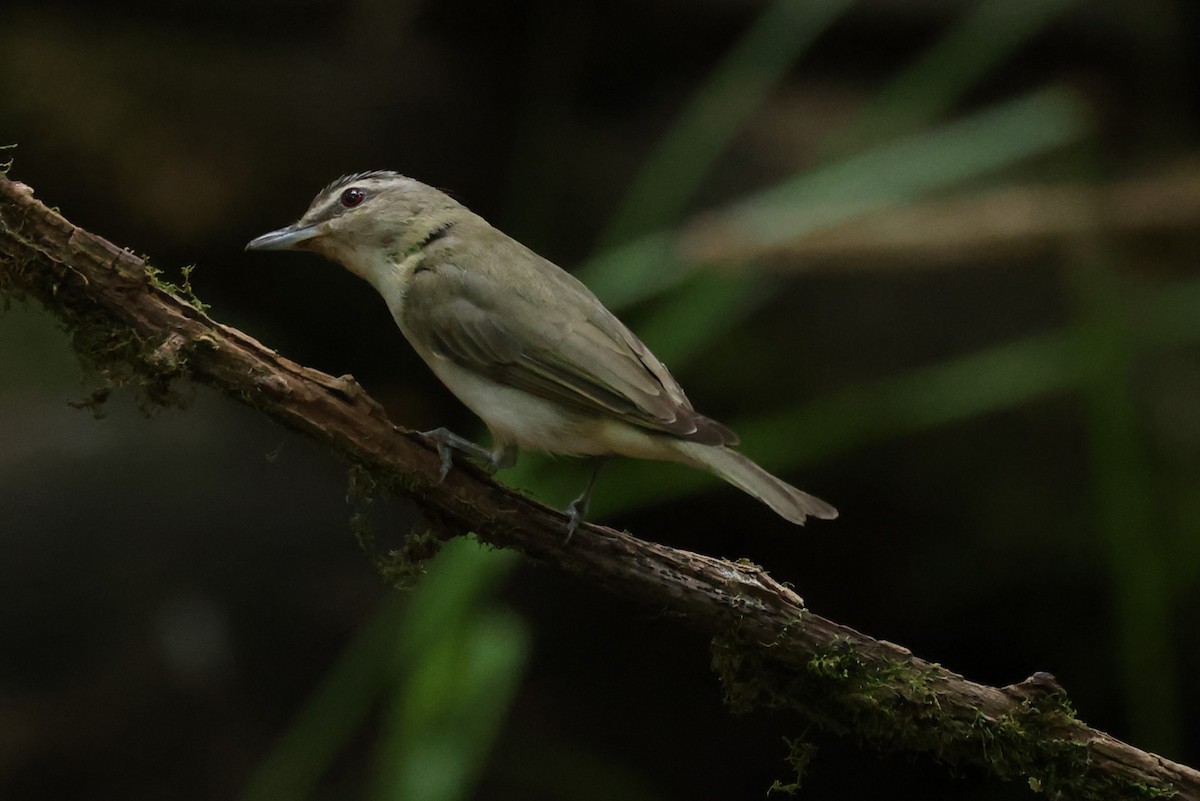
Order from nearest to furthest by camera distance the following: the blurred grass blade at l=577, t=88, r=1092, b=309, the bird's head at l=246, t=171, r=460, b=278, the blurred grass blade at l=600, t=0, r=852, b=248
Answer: the bird's head at l=246, t=171, r=460, b=278 < the blurred grass blade at l=577, t=88, r=1092, b=309 < the blurred grass blade at l=600, t=0, r=852, b=248

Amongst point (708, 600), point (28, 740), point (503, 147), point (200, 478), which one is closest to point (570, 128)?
point (503, 147)

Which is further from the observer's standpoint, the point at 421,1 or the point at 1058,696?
the point at 421,1

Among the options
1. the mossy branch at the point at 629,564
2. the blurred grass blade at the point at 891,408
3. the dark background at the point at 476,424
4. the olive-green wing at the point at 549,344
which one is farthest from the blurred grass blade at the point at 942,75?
Result: the mossy branch at the point at 629,564

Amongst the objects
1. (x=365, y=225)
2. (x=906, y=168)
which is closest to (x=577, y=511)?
(x=365, y=225)

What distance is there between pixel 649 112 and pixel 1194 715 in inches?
188

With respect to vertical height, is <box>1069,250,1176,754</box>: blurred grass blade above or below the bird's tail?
above

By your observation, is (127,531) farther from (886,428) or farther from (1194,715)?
(1194,715)

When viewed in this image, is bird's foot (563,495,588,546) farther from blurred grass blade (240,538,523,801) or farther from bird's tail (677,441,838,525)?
blurred grass blade (240,538,523,801)

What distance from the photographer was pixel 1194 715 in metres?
6.63

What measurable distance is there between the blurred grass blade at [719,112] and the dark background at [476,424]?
0.04 metres

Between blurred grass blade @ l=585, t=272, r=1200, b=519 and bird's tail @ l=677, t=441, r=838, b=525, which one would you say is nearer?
bird's tail @ l=677, t=441, r=838, b=525

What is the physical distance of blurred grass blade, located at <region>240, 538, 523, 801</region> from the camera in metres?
3.71

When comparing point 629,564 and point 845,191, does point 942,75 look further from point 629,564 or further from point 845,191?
point 629,564

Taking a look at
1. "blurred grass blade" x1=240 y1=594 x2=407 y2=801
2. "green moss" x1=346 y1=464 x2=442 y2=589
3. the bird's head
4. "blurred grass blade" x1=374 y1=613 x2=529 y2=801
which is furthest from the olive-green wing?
"blurred grass blade" x1=240 y1=594 x2=407 y2=801
